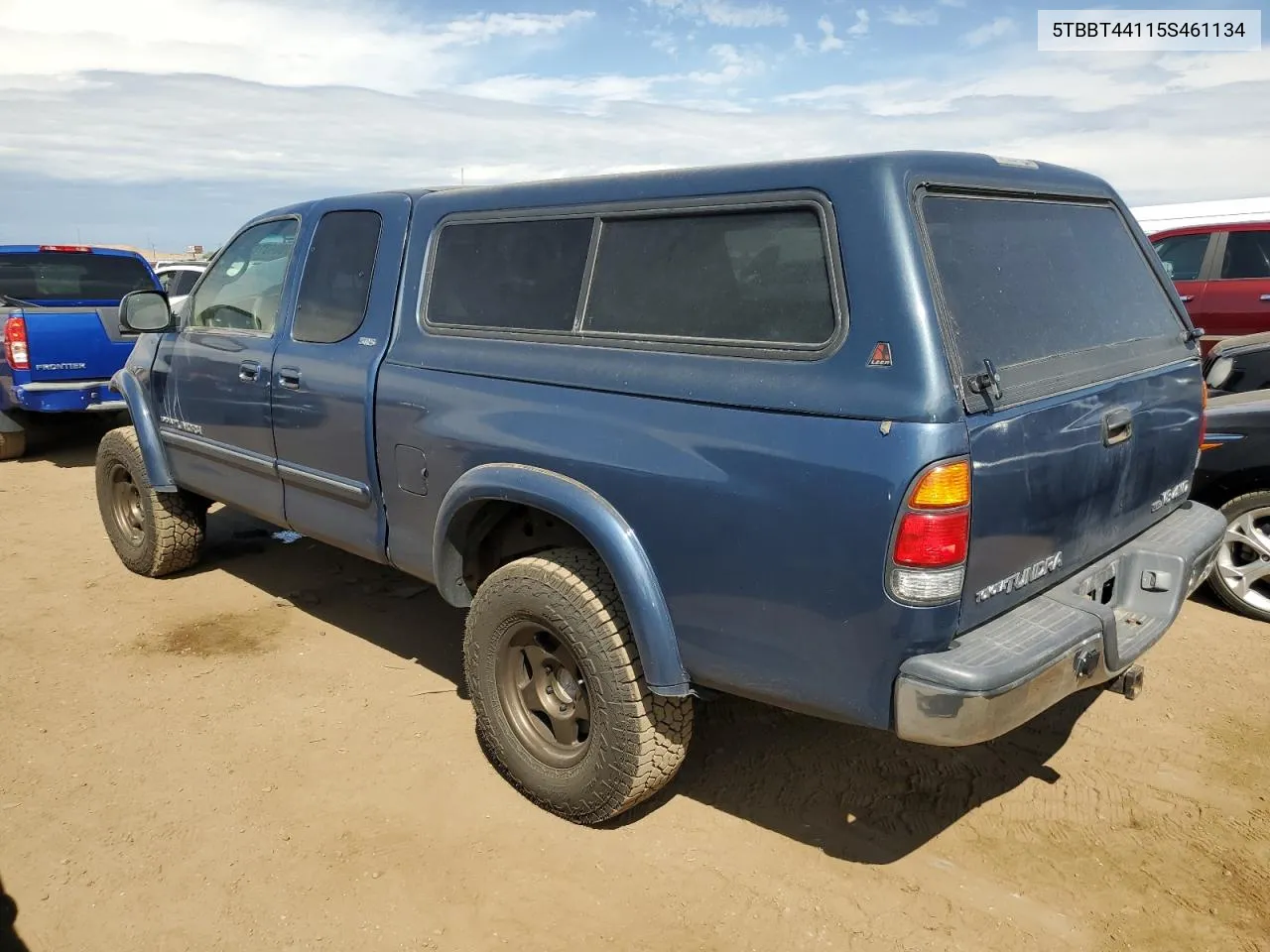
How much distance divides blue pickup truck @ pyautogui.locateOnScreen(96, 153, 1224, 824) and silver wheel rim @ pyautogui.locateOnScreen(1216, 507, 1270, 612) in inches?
52.1

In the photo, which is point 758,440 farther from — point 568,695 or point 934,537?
point 568,695

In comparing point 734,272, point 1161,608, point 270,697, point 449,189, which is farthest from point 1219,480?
point 270,697

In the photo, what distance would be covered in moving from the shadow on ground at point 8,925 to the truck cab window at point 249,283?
7.66 feet

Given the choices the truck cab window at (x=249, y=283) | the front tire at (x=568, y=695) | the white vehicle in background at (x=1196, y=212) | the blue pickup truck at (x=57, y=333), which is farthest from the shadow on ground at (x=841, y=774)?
the white vehicle in background at (x=1196, y=212)

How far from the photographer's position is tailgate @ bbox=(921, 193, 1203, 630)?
7.69ft

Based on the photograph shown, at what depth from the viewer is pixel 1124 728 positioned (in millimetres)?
3641

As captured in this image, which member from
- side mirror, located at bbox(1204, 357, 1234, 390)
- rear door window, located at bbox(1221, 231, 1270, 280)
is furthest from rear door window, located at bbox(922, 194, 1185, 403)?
rear door window, located at bbox(1221, 231, 1270, 280)

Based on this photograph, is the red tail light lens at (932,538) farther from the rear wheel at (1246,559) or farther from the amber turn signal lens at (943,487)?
the rear wheel at (1246,559)

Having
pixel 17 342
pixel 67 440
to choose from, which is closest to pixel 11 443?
pixel 67 440

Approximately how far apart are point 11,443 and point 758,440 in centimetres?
869

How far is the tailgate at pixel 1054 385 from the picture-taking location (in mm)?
2344

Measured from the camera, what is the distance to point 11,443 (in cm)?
871

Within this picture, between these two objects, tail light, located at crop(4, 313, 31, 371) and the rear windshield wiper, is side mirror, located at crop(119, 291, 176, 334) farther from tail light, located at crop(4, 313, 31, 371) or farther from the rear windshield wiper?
tail light, located at crop(4, 313, 31, 371)

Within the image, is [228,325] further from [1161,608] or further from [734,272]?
[1161,608]
